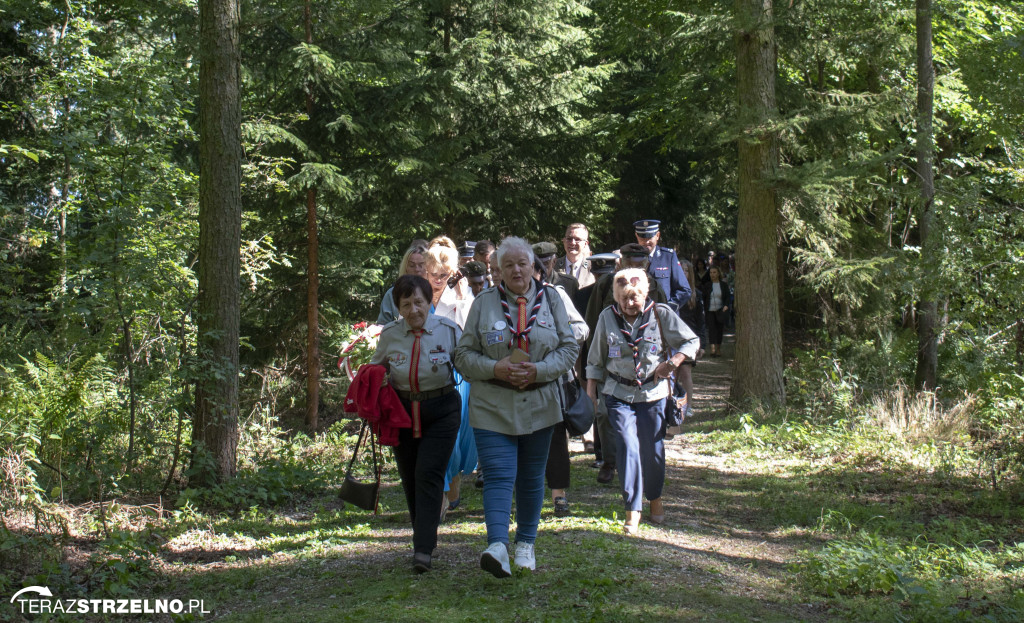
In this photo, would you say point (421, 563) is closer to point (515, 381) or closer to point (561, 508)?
point (515, 381)

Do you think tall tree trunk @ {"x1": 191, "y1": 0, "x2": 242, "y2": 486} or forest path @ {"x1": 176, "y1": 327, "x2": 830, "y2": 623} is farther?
tall tree trunk @ {"x1": 191, "y1": 0, "x2": 242, "y2": 486}

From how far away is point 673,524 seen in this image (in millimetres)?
7141

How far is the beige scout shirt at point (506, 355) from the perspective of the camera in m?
5.11

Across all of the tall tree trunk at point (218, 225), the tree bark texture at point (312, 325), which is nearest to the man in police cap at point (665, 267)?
the tall tree trunk at point (218, 225)

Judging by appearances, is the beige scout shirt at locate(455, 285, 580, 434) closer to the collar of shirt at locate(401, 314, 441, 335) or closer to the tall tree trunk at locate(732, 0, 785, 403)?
the collar of shirt at locate(401, 314, 441, 335)

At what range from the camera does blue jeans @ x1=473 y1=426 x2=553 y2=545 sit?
508 centimetres

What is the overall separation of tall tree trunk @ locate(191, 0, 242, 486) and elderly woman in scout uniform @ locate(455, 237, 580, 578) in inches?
155

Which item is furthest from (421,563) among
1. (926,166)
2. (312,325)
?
(926,166)

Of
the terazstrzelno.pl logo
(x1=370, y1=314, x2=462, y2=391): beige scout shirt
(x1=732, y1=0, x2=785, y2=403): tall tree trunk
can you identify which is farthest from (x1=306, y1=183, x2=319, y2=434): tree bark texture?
the terazstrzelno.pl logo

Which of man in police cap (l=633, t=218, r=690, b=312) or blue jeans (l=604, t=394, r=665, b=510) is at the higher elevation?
man in police cap (l=633, t=218, r=690, b=312)

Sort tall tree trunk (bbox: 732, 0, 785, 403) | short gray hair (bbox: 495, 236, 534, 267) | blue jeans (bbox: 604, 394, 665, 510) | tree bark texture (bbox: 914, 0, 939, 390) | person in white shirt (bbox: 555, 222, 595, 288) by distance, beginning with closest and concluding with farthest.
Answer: short gray hair (bbox: 495, 236, 534, 267), blue jeans (bbox: 604, 394, 665, 510), person in white shirt (bbox: 555, 222, 595, 288), tall tree trunk (bbox: 732, 0, 785, 403), tree bark texture (bbox: 914, 0, 939, 390)

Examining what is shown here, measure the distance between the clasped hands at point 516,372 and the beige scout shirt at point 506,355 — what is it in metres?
0.04

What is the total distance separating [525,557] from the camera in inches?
207

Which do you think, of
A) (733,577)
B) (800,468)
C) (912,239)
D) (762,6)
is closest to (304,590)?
(733,577)
